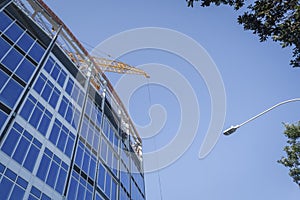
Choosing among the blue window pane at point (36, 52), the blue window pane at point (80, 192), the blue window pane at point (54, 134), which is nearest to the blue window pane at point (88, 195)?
the blue window pane at point (80, 192)

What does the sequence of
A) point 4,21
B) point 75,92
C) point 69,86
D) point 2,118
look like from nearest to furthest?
point 2,118
point 4,21
point 69,86
point 75,92

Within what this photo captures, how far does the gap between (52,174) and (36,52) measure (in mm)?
11998

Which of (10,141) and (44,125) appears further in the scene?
(44,125)

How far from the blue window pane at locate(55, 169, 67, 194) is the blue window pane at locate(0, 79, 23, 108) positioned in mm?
6504

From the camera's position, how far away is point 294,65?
9.52m

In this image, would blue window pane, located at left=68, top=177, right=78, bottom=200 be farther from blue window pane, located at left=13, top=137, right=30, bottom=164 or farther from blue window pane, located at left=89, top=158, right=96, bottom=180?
blue window pane, located at left=13, top=137, right=30, bottom=164

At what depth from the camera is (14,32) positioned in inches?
882

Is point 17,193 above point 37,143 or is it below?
below

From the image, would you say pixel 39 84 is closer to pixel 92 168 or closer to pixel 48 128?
pixel 48 128

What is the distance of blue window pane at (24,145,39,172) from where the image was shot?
1746 centimetres

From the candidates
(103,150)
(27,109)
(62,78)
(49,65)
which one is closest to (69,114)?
(62,78)

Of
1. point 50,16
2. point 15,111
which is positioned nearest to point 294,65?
point 15,111

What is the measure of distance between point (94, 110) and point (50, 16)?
12.3 m

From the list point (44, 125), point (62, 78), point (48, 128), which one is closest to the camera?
point (44, 125)
